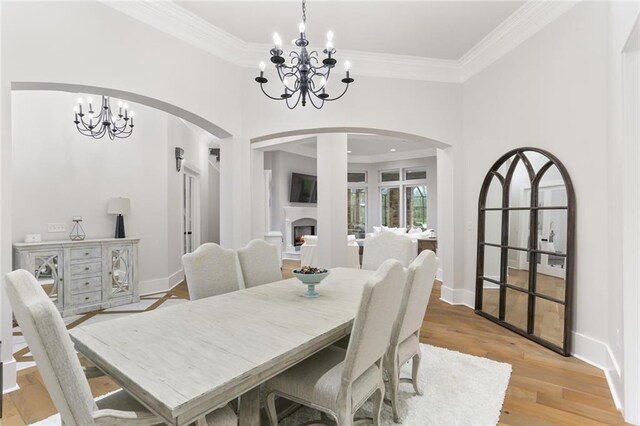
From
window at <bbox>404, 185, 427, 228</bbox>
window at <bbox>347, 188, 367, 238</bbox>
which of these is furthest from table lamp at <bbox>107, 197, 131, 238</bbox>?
window at <bbox>404, 185, 427, 228</bbox>

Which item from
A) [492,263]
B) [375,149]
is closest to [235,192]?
[492,263]

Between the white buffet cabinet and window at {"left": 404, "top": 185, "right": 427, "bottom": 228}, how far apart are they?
7.82 m

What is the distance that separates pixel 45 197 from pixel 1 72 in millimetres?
2270

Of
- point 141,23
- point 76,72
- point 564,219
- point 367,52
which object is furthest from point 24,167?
point 564,219

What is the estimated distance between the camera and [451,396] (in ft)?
6.97

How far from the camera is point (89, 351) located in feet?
4.39

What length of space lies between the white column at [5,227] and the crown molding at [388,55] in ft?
3.97

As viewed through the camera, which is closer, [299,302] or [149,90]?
[299,302]

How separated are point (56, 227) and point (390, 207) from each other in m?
8.61

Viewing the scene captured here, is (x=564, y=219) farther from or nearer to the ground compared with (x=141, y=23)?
nearer to the ground

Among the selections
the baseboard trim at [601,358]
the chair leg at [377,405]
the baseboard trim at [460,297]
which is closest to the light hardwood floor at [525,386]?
the baseboard trim at [601,358]

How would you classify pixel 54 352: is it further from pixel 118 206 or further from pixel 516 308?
pixel 118 206

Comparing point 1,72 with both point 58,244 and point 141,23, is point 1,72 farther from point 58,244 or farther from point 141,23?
point 58,244

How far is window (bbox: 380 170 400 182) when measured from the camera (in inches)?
408
